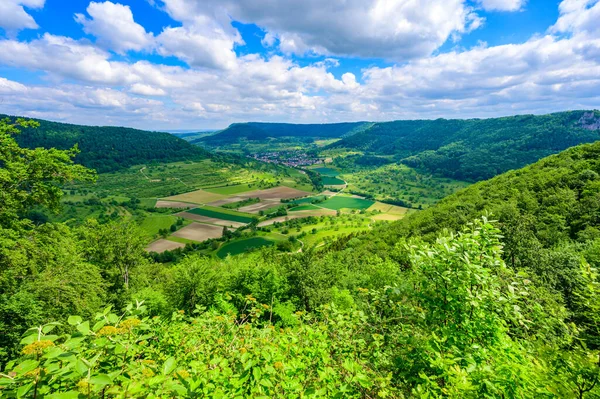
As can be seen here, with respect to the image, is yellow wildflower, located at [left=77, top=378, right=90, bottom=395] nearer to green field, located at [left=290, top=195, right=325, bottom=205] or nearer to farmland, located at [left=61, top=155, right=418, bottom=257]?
farmland, located at [left=61, top=155, right=418, bottom=257]

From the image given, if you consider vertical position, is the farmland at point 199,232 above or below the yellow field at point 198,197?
below

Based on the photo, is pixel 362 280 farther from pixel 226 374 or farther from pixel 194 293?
pixel 226 374

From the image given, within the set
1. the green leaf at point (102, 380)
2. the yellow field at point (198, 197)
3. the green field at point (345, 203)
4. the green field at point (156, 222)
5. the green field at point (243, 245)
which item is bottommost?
the green field at point (345, 203)

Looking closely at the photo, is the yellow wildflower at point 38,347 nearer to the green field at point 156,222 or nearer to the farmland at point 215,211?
the farmland at point 215,211

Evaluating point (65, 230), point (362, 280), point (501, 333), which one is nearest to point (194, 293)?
point (65, 230)

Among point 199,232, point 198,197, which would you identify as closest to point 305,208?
point 199,232

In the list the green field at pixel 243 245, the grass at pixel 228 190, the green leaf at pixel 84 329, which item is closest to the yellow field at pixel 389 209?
the green field at pixel 243 245

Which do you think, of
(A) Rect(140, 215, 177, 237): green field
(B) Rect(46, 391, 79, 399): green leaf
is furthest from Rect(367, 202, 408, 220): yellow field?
(B) Rect(46, 391, 79, 399): green leaf
